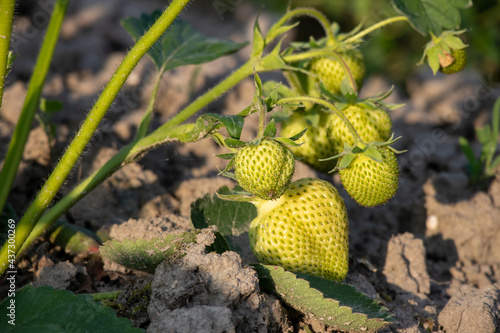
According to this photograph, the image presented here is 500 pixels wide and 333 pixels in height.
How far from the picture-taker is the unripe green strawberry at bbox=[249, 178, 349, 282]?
164cm

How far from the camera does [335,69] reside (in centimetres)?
207

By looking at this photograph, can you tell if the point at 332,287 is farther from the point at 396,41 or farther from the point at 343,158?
the point at 396,41

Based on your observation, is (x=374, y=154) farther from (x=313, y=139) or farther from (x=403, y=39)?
(x=403, y=39)

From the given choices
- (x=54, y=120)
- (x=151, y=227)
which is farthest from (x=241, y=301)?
(x=54, y=120)

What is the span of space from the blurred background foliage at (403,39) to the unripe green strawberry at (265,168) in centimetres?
253

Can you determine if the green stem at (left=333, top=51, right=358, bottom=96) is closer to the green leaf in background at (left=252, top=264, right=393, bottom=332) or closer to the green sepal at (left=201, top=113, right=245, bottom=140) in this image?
the green sepal at (left=201, top=113, right=245, bottom=140)

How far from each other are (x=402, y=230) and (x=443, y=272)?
32 centimetres

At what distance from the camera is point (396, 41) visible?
4.27m

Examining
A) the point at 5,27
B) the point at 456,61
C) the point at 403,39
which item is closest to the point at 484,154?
the point at 456,61

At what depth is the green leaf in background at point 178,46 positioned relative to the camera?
2234mm

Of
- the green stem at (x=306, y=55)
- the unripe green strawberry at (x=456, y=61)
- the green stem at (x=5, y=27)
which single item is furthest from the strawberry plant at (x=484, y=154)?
the green stem at (x=5, y=27)

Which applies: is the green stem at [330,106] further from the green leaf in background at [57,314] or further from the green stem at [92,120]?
the green leaf in background at [57,314]

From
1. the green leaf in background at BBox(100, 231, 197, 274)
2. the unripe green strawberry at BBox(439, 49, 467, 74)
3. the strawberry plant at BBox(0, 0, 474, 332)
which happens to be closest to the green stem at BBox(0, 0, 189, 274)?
the strawberry plant at BBox(0, 0, 474, 332)

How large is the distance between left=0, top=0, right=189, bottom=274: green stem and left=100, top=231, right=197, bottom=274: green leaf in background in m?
0.25
